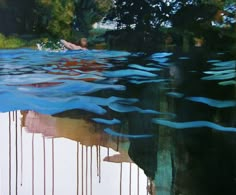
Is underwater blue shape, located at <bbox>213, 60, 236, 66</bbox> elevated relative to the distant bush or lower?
lower

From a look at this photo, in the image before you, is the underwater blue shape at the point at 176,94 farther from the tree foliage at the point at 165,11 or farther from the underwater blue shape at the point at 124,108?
the tree foliage at the point at 165,11

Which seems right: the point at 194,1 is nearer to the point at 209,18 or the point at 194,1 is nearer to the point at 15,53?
the point at 209,18

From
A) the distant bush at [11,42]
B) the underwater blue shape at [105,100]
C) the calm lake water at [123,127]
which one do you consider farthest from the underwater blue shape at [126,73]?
the distant bush at [11,42]

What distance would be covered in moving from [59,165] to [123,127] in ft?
1.06

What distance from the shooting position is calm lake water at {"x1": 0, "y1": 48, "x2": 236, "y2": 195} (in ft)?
5.00

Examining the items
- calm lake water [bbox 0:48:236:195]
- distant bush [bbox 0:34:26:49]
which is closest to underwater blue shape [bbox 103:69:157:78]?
calm lake water [bbox 0:48:236:195]

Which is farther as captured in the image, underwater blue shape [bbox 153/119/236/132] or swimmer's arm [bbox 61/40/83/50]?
swimmer's arm [bbox 61/40/83/50]

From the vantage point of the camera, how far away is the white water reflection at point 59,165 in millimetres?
1538

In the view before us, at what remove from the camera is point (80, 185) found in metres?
1.56

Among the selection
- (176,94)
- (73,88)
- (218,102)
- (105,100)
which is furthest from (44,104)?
(218,102)

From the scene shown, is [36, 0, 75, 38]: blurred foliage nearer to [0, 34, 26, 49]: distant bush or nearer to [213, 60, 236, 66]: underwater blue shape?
[0, 34, 26, 49]: distant bush

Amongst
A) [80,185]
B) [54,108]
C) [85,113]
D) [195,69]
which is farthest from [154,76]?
[80,185]

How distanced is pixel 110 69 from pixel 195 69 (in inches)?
14.5

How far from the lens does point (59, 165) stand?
5.10 feet
